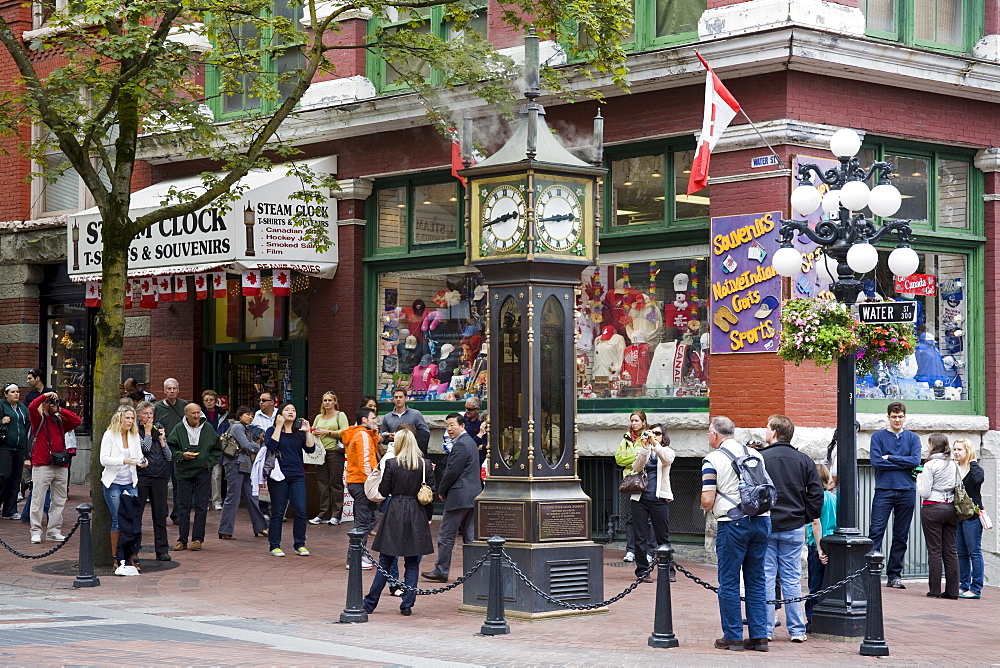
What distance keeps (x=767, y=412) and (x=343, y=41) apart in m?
9.10

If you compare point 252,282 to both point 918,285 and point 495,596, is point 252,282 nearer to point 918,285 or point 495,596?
point 918,285

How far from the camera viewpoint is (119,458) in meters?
14.4

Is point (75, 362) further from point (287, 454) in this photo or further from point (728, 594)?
point (728, 594)

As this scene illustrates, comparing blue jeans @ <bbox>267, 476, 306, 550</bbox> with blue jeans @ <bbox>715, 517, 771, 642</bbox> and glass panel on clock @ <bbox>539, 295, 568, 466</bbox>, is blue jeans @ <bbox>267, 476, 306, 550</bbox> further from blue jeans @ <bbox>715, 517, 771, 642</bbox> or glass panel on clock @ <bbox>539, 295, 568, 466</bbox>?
blue jeans @ <bbox>715, 517, 771, 642</bbox>

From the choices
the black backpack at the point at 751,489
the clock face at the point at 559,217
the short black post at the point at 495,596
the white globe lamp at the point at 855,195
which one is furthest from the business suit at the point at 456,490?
the white globe lamp at the point at 855,195

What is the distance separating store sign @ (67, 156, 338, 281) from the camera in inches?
760

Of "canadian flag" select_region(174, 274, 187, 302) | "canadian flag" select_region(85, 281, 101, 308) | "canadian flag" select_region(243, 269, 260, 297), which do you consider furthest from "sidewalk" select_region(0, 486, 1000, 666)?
"canadian flag" select_region(85, 281, 101, 308)

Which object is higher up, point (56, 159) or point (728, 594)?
point (56, 159)

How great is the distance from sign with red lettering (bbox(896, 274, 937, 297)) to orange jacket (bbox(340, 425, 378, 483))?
711cm

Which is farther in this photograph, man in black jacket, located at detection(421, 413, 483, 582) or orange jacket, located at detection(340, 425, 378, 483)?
orange jacket, located at detection(340, 425, 378, 483)

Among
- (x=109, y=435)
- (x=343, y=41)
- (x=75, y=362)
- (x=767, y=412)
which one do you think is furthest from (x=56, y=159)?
(x=767, y=412)

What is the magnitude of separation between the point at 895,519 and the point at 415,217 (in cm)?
841

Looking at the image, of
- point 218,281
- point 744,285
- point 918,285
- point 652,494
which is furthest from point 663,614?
point 218,281

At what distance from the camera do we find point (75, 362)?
25.1 metres
